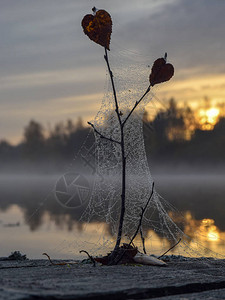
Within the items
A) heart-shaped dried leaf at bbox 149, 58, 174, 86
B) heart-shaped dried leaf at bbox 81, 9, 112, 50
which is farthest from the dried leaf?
heart-shaped dried leaf at bbox 81, 9, 112, 50

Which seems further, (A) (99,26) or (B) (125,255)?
(A) (99,26)

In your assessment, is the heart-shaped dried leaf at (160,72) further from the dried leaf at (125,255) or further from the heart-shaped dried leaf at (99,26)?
the dried leaf at (125,255)

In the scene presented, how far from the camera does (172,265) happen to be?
5.49 meters

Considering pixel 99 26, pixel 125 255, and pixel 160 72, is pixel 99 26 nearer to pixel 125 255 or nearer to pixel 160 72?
pixel 160 72

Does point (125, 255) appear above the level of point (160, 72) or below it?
below

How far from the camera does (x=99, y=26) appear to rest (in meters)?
5.34

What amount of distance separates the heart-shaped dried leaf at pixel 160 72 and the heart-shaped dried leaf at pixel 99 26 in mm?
597

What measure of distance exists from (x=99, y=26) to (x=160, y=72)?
33.8 inches

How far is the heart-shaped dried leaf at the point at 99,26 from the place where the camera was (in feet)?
17.6

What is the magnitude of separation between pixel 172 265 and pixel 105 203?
1445 mm

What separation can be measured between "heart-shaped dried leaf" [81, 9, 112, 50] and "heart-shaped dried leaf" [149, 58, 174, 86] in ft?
1.96

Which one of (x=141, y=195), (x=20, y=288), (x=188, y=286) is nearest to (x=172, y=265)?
(x=141, y=195)

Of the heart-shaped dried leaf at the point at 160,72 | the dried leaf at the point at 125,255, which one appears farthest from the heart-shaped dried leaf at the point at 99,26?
the dried leaf at the point at 125,255

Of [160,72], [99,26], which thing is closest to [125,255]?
[160,72]
